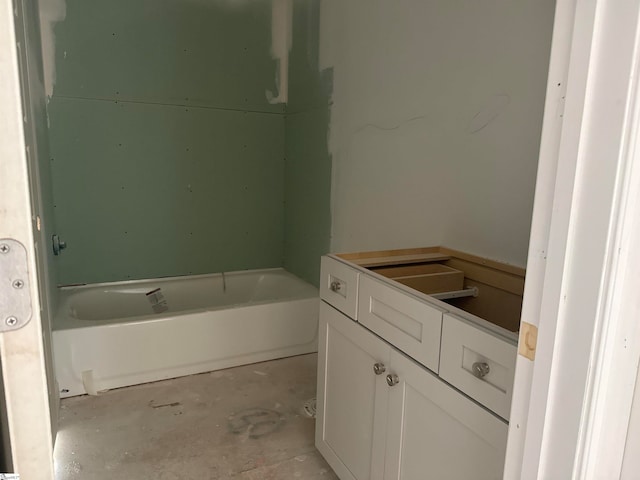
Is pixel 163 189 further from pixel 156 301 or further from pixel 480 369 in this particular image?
pixel 480 369

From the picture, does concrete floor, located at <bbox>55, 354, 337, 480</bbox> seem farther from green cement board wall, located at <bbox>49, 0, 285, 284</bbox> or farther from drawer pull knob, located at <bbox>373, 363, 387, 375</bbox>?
green cement board wall, located at <bbox>49, 0, 285, 284</bbox>

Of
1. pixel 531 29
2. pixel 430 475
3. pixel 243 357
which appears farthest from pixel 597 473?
pixel 243 357

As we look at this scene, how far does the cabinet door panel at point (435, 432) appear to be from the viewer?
3.28ft

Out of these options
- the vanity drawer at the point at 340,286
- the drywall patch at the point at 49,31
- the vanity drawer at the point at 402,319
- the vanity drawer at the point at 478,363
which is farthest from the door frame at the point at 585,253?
the drywall patch at the point at 49,31

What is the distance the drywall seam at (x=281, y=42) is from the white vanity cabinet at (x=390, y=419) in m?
2.13

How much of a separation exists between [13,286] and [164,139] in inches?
110

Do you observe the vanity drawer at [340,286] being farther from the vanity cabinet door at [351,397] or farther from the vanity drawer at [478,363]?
the vanity drawer at [478,363]

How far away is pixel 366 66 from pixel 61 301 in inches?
86.0

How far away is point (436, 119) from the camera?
190cm

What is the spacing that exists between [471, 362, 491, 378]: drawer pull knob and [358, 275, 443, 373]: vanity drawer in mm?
138

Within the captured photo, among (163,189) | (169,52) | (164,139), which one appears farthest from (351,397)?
(169,52)

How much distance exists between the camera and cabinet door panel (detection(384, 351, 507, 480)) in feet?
3.28

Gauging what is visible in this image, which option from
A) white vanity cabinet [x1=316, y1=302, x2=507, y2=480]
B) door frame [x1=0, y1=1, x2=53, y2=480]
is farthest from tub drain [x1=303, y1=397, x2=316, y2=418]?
door frame [x1=0, y1=1, x2=53, y2=480]

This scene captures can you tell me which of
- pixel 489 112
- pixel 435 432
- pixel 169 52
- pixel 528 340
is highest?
pixel 169 52
